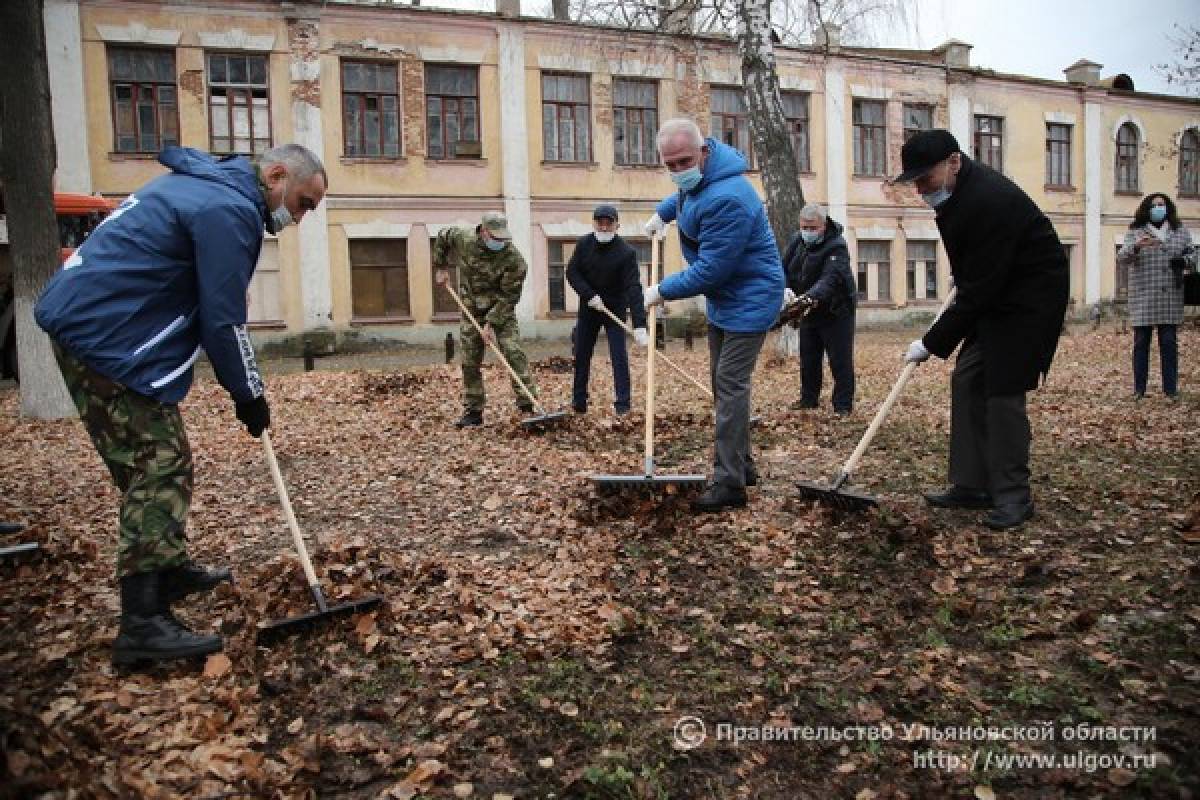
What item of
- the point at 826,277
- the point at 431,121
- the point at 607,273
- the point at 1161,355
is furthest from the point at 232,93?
the point at 1161,355

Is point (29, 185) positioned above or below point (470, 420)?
above

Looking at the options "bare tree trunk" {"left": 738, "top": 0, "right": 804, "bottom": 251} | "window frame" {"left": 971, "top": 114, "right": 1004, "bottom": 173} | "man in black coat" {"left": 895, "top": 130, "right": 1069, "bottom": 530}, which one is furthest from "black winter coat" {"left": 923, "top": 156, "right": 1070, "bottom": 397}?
"window frame" {"left": 971, "top": 114, "right": 1004, "bottom": 173}

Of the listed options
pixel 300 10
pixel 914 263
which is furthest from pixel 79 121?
pixel 914 263

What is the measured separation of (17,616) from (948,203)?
5.09 m

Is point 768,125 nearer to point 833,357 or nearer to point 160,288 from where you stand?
point 833,357

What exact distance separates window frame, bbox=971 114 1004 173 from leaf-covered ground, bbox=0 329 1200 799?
22.4 meters

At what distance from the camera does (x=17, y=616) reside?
13.6 ft

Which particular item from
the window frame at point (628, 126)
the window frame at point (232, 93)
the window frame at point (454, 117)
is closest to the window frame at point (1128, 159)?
the window frame at point (628, 126)

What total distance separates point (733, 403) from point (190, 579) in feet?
10.2

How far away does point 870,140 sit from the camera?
2506 cm

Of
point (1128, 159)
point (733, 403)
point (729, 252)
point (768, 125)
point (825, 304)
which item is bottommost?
point (733, 403)

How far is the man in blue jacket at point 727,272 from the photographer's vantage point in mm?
5172

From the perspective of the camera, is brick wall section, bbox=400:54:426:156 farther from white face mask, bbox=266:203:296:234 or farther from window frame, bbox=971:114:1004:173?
white face mask, bbox=266:203:296:234

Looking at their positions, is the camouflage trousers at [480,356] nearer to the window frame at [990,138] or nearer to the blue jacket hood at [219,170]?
the blue jacket hood at [219,170]
